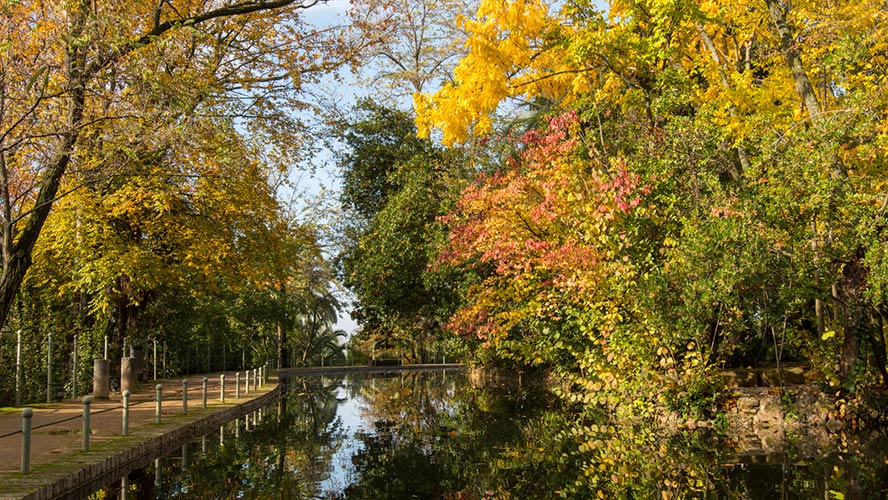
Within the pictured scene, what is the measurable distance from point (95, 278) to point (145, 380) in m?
10.3

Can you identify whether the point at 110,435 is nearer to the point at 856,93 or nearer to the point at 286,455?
the point at 286,455

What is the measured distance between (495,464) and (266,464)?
10.8 ft

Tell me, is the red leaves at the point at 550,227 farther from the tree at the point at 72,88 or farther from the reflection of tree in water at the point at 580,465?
the tree at the point at 72,88

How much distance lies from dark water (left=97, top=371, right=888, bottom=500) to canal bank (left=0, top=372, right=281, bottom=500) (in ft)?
1.49

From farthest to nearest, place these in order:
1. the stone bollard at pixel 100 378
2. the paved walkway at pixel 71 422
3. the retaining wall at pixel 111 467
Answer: the stone bollard at pixel 100 378 → the paved walkway at pixel 71 422 → the retaining wall at pixel 111 467

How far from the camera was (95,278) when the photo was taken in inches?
823

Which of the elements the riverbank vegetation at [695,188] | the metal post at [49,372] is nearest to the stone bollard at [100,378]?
the metal post at [49,372]

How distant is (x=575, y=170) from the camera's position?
52.4 ft

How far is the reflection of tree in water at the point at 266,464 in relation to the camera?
Answer: 8.88m

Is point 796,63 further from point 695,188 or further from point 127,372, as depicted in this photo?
point 127,372

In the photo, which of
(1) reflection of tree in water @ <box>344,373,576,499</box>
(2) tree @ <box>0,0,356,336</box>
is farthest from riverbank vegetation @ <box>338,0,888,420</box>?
(2) tree @ <box>0,0,356,336</box>

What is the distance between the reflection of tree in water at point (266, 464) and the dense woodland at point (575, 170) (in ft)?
14.4

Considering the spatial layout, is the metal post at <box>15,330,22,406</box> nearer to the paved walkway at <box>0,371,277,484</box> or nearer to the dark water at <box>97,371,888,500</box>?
the paved walkway at <box>0,371,277,484</box>

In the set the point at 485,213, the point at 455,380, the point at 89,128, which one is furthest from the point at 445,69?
the point at 89,128
